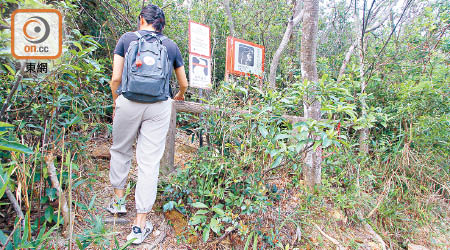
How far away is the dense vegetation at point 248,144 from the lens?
1635 mm

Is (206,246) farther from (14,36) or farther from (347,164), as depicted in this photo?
(347,164)

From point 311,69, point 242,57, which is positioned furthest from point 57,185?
point 242,57

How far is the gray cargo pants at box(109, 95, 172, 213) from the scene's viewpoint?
6.25 feet

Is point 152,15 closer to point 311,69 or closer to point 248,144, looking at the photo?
point 248,144

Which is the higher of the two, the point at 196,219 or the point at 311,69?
the point at 311,69

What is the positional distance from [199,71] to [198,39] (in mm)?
495

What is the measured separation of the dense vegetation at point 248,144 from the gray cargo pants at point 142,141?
23 centimetres

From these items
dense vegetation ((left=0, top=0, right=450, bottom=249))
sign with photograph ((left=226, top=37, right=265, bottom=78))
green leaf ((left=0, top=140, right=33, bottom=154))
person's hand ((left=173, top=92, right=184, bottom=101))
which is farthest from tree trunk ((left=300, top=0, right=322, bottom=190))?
green leaf ((left=0, top=140, right=33, bottom=154))

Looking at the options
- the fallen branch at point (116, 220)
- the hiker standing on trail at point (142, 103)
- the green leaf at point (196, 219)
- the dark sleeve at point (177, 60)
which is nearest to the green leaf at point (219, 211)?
the green leaf at point (196, 219)

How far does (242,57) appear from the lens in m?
4.10

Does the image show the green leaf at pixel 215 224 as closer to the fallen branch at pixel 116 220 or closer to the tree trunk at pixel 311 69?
the fallen branch at pixel 116 220

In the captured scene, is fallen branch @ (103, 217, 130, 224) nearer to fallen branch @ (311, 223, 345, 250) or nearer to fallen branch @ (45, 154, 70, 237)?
fallen branch @ (45, 154, 70, 237)

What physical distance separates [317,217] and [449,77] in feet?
11.3

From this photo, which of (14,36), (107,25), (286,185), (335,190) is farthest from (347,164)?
(107,25)
